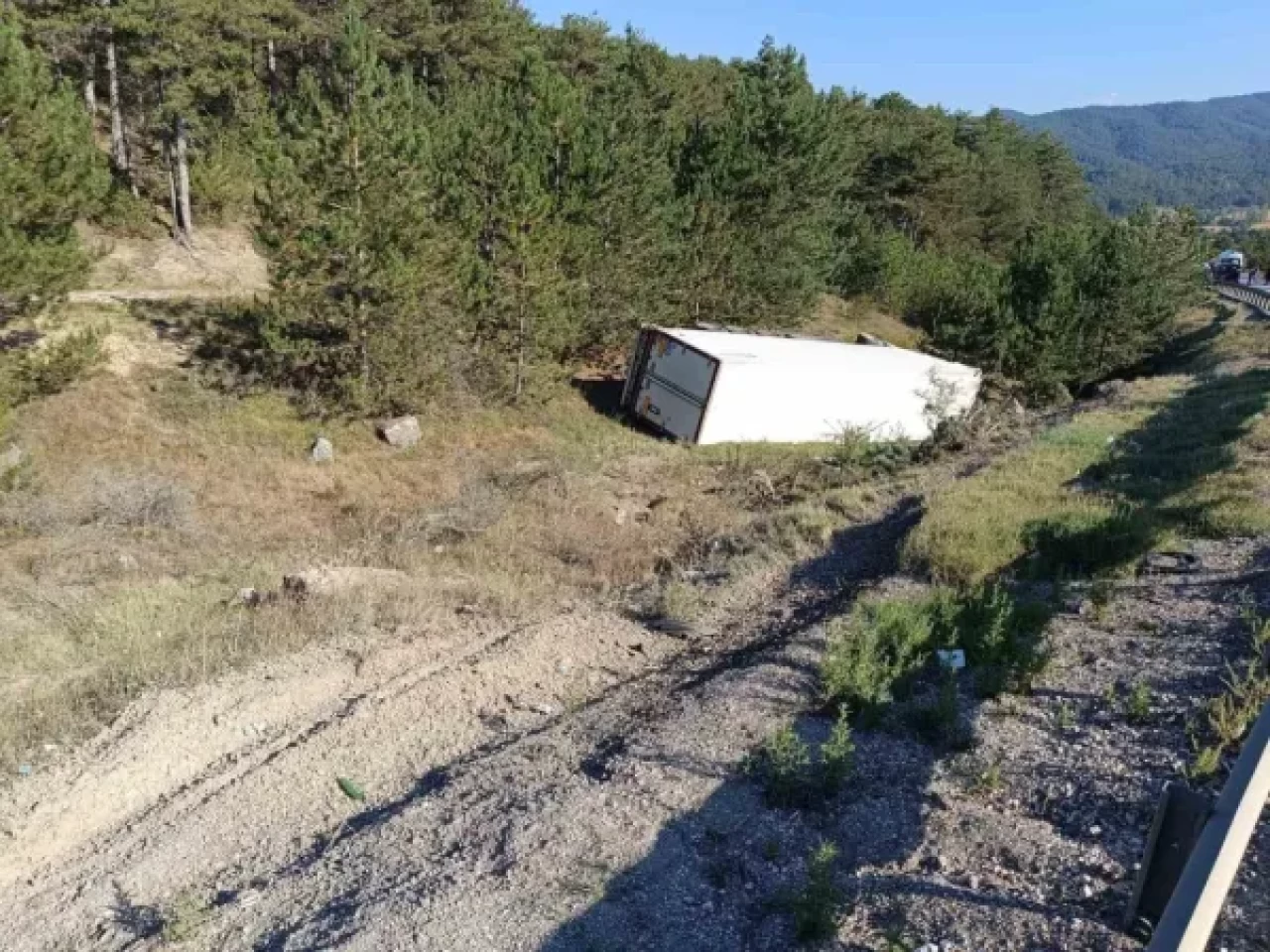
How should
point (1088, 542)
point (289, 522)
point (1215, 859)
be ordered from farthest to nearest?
point (289, 522) → point (1088, 542) → point (1215, 859)

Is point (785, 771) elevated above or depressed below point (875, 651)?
above

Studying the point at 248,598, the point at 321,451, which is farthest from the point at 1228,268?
the point at 248,598

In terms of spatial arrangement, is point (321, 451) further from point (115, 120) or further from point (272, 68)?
point (272, 68)

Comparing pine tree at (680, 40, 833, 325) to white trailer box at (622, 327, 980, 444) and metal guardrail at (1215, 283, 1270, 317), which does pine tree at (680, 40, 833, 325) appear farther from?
metal guardrail at (1215, 283, 1270, 317)

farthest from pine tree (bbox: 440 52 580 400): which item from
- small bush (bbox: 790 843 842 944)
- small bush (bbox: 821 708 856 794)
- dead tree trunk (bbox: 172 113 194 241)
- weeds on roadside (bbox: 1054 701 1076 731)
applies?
small bush (bbox: 790 843 842 944)

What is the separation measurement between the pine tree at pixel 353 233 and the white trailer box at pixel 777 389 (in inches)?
234

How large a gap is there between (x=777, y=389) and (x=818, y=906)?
18.0 m

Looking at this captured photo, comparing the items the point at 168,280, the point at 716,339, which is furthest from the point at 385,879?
the point at 168,280

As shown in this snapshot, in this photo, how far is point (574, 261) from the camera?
23438 mm

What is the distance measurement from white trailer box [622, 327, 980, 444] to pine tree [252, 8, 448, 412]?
19.5 feet

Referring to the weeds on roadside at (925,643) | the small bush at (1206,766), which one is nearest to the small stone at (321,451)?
the weeds on roadside at (925,643)

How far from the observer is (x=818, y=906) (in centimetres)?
458

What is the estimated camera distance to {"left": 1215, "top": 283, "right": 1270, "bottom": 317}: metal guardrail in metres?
43.6

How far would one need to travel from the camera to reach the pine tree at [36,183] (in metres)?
14.5
